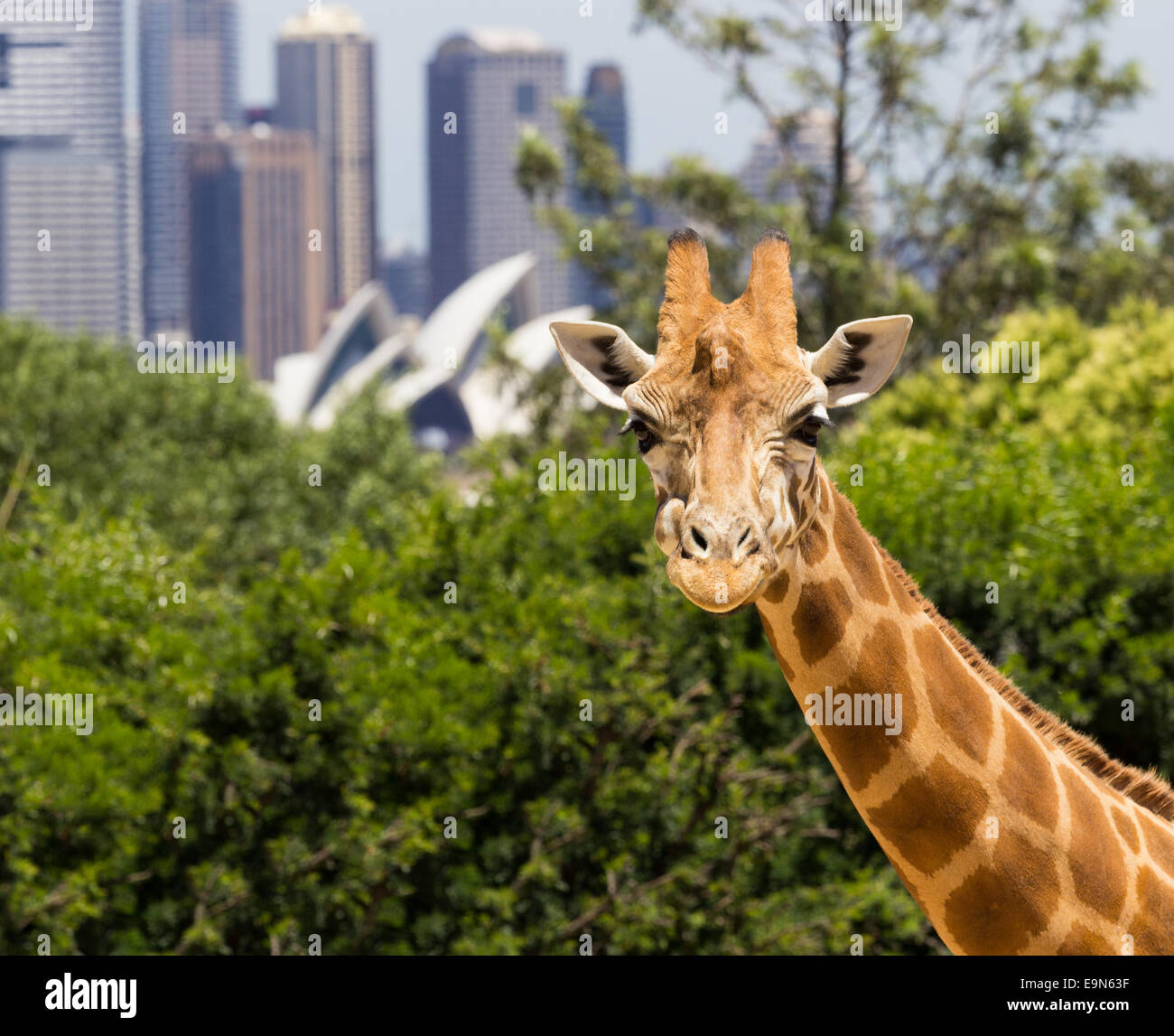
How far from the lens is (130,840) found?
9.47 metres

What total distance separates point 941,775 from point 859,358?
1391 mm

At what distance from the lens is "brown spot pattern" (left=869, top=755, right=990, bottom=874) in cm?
462

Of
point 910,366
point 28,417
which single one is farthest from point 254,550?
point 910,366

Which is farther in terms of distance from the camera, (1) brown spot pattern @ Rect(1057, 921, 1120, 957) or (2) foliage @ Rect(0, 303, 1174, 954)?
(2) foliage @ Rect(0, 303, 1174, 954)

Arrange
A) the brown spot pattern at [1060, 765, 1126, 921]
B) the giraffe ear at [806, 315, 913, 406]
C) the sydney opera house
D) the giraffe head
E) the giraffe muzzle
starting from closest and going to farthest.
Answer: the giraffe muzzle, the giraffe head, the giraffe ear at [806, 315, 913, 406], the brown spot pattern at [1060, 765, 1126, 921], the sydney opera house

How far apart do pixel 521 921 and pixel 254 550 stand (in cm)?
1475

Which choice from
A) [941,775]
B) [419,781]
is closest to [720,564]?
[941,775]

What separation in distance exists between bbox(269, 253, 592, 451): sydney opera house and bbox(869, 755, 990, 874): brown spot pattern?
90.7 metres

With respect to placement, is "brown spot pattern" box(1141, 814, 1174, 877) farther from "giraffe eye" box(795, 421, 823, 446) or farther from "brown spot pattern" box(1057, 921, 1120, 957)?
"giraffe eye" box(795, 421, 823, 446)

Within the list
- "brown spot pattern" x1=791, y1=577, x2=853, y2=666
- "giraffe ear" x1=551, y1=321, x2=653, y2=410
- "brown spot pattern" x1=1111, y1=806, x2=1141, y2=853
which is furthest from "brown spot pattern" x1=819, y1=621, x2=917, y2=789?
"giraffe ear" x1=551, y1=321, x2=653, y2=410

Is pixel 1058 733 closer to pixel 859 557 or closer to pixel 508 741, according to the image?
pixel 859 557

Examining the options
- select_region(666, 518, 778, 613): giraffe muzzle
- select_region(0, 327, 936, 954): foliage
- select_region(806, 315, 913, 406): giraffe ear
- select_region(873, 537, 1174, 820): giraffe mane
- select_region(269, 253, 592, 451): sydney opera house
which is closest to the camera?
select_region(666, 518, 778, 613): giraffe muzzle

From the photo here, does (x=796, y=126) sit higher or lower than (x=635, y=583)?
higher

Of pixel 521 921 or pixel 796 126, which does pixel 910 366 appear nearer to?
pixel 796 126
